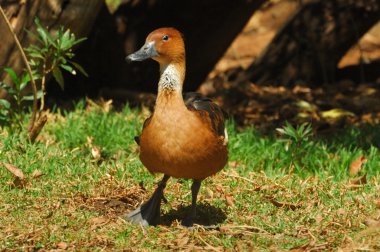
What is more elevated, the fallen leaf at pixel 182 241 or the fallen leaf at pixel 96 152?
the fallen leaf at pixel 96 152

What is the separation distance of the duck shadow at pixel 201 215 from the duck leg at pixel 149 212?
0.47 feet

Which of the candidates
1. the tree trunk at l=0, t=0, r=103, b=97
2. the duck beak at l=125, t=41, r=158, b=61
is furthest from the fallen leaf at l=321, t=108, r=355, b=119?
the duck beak at l=125, t=41, r=158, b=61

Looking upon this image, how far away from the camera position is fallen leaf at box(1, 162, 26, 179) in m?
5.66

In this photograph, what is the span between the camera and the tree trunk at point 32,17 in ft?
22.8

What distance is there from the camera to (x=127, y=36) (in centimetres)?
890

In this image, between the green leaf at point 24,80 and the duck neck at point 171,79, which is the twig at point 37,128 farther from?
the duck neck at point 171,79

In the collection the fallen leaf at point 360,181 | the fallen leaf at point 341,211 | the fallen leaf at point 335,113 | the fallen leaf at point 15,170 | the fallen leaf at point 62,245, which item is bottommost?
the fallen leaf at point 62,245

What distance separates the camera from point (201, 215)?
5.49 m

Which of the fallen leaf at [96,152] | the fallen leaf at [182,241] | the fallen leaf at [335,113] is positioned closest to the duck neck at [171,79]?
the fallen leaf at [182,241]

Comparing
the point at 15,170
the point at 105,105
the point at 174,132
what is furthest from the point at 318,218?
the point at 105,105

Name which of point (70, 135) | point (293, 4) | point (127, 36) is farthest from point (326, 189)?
point (293, 4)

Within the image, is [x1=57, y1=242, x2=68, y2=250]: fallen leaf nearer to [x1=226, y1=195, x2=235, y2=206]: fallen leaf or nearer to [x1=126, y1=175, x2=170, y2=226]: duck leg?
[x1=126, y1=175, x2=170, y2=226]: duck leg

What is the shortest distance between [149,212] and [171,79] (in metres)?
0.93

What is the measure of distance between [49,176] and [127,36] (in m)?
3.35
